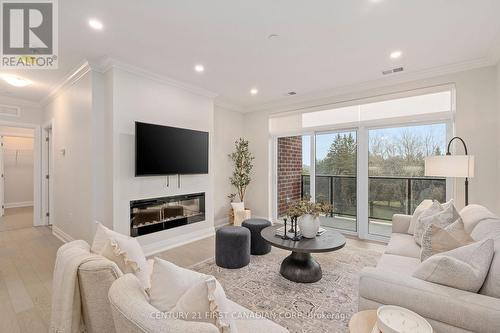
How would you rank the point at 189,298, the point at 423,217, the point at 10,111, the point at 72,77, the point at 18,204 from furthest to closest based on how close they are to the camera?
the point at 18,204, the point at 10,111, the point at 72,77, the point at 423,217, the point at 189,298

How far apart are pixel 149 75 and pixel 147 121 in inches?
28.3

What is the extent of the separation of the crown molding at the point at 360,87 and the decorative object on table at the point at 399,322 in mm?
3816

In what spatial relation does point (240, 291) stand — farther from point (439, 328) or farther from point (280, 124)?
point (280, 124)

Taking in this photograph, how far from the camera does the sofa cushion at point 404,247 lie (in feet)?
7.82

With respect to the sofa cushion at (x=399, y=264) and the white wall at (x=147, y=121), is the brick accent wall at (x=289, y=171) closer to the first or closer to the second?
the white wall at (x=147, y=121)

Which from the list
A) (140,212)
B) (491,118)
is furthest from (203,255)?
(491,118)

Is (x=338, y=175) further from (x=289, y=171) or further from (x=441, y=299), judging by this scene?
(x=441, y=299)

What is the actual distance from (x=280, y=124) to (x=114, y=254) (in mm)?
4575

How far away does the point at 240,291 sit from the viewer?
2500mm

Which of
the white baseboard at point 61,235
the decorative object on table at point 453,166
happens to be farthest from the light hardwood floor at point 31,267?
the decorative object on table at point 453,166

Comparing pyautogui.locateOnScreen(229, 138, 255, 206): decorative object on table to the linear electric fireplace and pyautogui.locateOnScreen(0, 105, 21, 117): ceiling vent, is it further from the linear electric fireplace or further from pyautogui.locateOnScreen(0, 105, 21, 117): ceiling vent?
pyautogui.locateOnScreen(0, 105, 21, 117): ceiling vent

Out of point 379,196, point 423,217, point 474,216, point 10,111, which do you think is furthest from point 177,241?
point 10,111

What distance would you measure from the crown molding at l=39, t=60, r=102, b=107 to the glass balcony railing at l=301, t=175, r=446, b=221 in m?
4.35

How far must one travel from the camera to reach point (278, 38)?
2.75m
